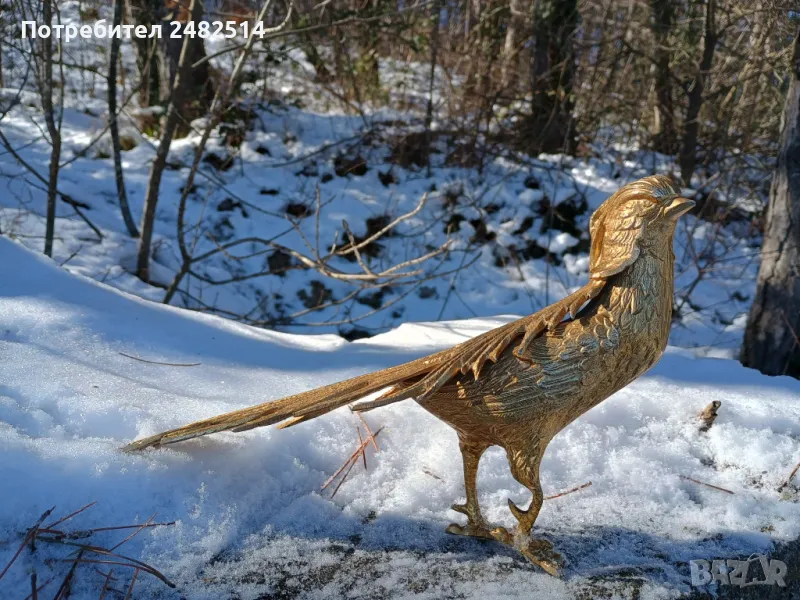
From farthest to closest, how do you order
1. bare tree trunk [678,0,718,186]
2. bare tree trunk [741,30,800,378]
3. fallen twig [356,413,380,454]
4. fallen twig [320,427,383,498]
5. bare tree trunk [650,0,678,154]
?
Answer: bare tree trunk [650,0,678,154], bare tree trunk [678,0,718,186], bare tree trunk [741,30,800,378], fallen twig [356,413,380,454], fallen twig [320,427,383,498]

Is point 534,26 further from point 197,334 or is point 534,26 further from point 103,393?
point 103,393

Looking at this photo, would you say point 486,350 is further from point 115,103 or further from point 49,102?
point 115,103

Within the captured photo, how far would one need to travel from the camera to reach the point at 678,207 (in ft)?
4.44

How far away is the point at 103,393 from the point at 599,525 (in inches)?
53.1

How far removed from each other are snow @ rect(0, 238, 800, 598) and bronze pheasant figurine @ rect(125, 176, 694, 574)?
0.73 ft

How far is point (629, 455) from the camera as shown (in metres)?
1.92

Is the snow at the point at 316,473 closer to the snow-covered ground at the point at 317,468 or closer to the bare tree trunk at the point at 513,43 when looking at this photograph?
the snow-covered ground at the point at 317,468

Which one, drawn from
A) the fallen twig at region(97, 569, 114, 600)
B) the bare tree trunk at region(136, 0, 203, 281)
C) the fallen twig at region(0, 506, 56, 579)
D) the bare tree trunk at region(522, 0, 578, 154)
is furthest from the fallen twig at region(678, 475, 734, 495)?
the bare tree trunk at region(522, 0, 578, 154)

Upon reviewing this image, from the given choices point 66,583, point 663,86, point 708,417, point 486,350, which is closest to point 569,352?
point 486,350

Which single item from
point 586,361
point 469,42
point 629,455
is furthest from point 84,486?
point 469,42

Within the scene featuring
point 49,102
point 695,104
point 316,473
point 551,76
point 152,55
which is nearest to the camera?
point 316,473

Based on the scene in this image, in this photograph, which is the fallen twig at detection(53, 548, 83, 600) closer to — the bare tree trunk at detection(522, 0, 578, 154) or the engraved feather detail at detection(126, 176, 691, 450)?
the engraved feather detail at detection(126, 176, 691, 450)

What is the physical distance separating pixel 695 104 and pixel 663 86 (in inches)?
19.3

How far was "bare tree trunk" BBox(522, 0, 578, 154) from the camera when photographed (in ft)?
19.9
